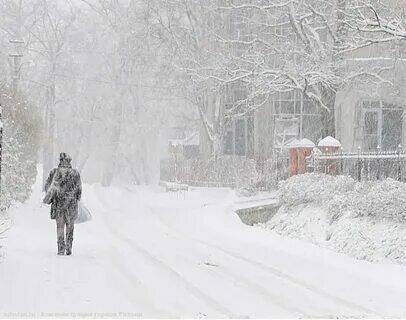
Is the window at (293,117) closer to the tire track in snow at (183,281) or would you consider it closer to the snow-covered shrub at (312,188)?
the snow-covered shrub at (312,188)

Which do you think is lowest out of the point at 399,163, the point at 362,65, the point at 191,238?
the point at 191,238

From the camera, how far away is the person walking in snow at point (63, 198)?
12711 millimetres

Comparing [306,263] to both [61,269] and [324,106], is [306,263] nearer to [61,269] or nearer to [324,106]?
[61,269]

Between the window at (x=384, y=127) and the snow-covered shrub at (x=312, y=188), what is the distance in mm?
13689

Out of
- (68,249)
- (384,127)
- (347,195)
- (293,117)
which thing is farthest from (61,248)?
(293,117)

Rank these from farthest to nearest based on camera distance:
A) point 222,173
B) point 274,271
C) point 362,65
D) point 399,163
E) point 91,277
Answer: point 222,173, point 362,65, point 399,163, point 274,271, point 91,277

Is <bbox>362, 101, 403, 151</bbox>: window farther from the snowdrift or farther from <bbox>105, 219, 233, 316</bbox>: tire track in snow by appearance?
<bbox>105, 219, 233, 316</bbox>: tire track in snow

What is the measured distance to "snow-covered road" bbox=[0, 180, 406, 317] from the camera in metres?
8.81

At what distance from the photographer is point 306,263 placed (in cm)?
1317

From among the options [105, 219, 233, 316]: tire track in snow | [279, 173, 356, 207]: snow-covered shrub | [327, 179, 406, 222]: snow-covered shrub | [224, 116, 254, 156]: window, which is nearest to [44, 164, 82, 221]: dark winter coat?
[105, 219, 233, 316]: tire track in snow

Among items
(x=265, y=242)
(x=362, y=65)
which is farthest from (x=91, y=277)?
(x=362, y=65)

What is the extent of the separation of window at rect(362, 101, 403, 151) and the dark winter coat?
21502 millimetres

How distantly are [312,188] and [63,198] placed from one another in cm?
750

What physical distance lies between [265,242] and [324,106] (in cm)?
1026
